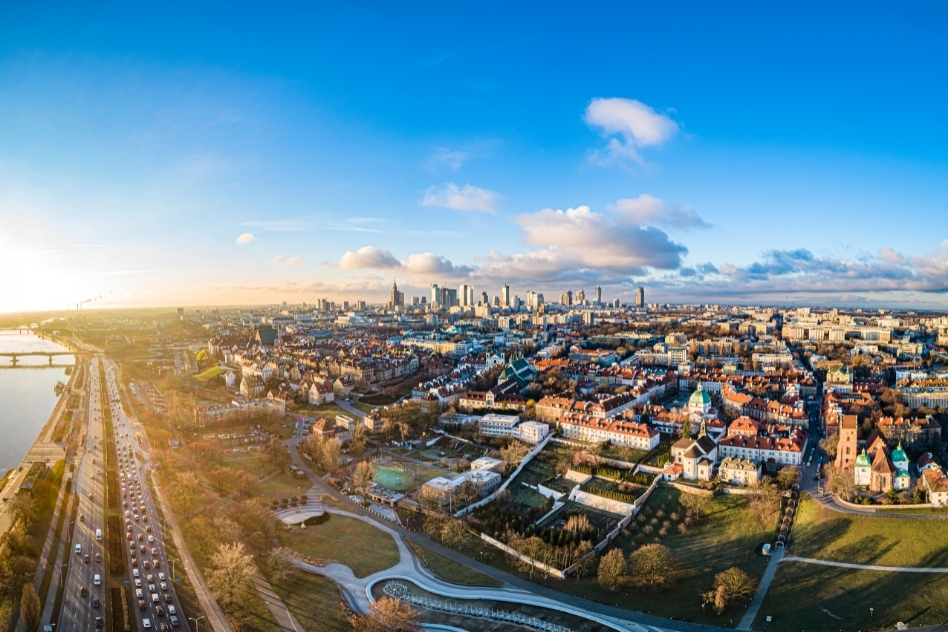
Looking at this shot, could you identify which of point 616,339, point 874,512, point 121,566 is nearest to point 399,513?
point 121,566

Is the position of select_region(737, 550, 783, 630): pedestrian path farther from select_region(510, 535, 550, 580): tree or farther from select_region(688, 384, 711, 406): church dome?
select_region(688, 384, 711, 406): church dome

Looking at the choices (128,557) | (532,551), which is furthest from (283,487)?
(532,551)

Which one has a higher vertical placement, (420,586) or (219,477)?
(219,477)

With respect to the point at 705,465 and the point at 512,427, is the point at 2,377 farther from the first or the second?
the point at 705,465

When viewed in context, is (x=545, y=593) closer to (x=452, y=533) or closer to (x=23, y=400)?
(x=452, y=533)

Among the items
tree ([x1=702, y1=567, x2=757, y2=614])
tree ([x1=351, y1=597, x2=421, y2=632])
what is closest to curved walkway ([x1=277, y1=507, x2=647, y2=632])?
tree ([x1=351, y1=597, x2=421, y2=632])
